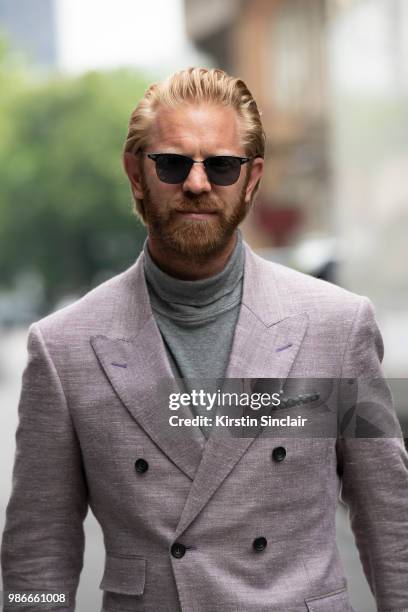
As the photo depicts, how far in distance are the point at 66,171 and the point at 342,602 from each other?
50.2 metres

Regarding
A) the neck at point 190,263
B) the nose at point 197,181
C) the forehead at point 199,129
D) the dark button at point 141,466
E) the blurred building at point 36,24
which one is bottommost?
→ the blurred building at point 36,24

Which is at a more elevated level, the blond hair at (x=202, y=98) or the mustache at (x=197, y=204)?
the blond hair at (x=202, y=98)

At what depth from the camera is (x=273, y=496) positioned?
8.77ft

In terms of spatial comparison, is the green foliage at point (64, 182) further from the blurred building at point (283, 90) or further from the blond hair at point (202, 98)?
the blond hair at point (202, 98)

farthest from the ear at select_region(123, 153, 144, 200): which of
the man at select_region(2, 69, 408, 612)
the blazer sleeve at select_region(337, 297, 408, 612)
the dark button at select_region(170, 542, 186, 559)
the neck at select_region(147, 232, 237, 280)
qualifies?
the dark button at select_region(170, 542, 186, 559)

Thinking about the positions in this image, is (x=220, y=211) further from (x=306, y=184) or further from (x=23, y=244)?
(x=23, y=244)

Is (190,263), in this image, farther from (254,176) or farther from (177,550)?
(177,550)

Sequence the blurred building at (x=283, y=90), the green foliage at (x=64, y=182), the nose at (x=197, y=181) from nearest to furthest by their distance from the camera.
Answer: the nose at (x=197, y=181) < the blurred building at (x=283, y=90) < the green foliage at (x=64, y=182)

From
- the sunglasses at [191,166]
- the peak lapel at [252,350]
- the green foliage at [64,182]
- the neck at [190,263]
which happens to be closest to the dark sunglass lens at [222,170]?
the sunglasses at [191,166]

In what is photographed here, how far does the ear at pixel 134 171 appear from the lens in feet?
9.14

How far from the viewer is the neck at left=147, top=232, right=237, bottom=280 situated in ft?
8.88

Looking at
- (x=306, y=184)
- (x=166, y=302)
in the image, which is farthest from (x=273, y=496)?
(x=306, y=184)

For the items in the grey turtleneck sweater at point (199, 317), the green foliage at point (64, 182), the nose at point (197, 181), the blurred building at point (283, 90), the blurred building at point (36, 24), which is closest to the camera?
the nose at point (197, 181)

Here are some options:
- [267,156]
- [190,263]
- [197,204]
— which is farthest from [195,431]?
[267,156]
